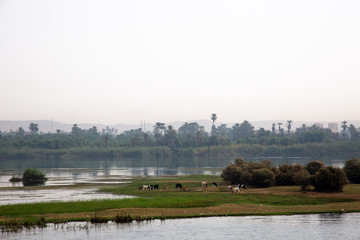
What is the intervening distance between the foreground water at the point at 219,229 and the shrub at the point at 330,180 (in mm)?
11920

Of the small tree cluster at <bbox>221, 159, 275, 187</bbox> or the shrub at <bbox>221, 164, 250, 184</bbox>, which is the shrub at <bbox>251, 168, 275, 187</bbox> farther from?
the shrub at <bbox>221, 164, 250, 184</bbox>

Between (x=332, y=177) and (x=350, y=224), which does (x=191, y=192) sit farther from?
(x=350, y=224)

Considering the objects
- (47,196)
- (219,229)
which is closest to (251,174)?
(47,196)

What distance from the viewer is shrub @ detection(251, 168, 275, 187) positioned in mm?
54969

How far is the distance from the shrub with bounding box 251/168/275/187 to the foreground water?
20461 millimetres

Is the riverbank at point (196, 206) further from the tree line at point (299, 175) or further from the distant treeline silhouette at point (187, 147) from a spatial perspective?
the distant treeline silhouette at point (187, 147)

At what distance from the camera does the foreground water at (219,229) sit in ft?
93.4

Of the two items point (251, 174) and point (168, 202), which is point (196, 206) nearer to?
point (168, 202)

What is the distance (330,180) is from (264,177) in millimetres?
10685

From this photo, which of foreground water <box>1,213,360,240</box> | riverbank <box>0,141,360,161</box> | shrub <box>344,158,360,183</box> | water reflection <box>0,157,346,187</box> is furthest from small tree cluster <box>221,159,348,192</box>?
riverbank <box>0,141,360,161</box>

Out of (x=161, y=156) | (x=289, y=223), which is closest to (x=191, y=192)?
(x=289, y=223)

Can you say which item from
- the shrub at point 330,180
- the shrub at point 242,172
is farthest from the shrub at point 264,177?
the shrub at point 330,180

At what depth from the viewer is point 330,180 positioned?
45812mm

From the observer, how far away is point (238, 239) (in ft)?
90.6
